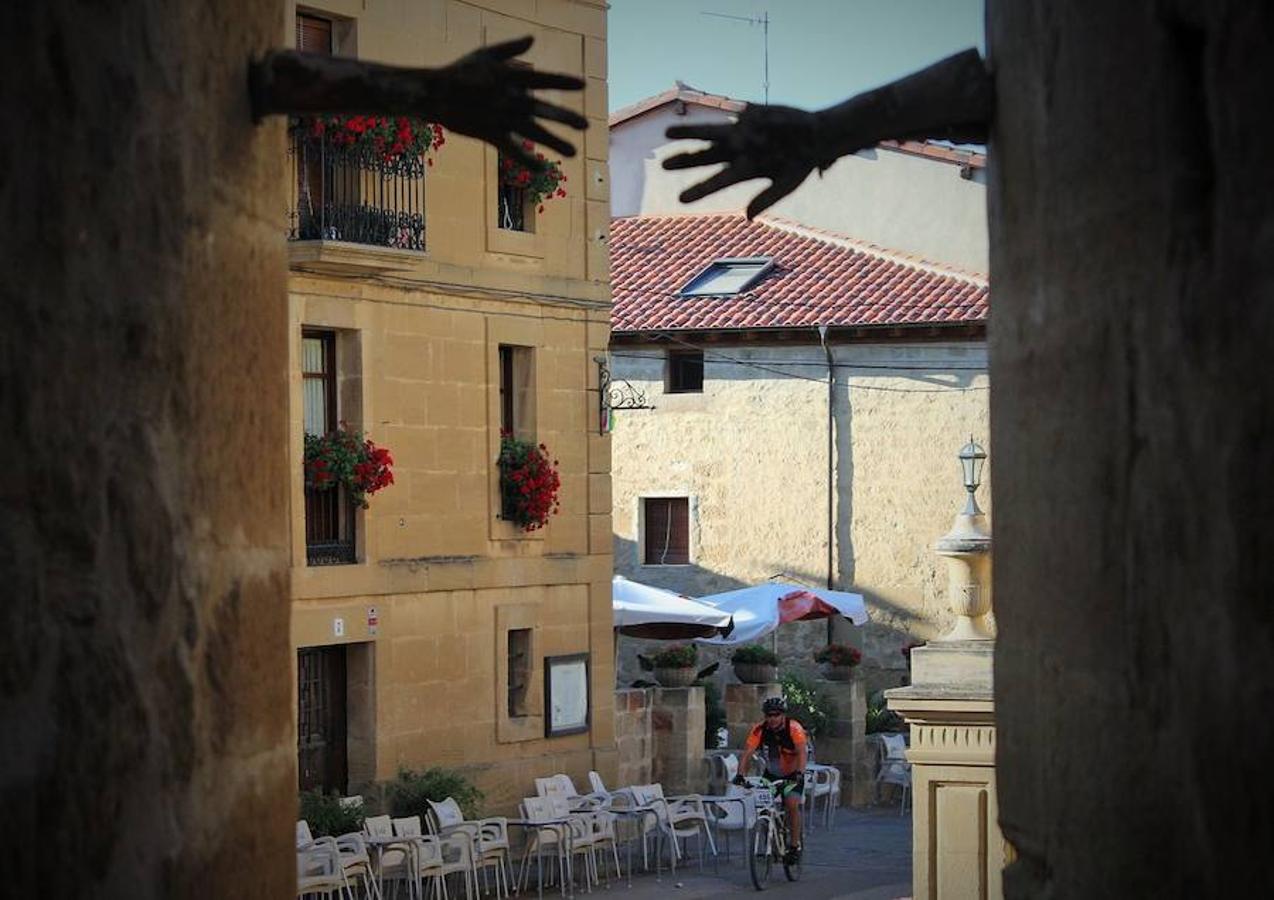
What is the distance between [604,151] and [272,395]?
19.2 meters

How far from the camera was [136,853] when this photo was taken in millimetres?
4750

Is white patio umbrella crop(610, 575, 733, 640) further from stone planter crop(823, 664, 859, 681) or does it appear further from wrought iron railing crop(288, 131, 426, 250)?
wrought iron railing crop(288, 131, 426, 250)

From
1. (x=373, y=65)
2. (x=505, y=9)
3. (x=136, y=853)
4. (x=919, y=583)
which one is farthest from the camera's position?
(x=919, y=583)

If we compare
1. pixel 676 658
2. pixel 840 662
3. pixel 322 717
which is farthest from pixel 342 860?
pixel 840 662

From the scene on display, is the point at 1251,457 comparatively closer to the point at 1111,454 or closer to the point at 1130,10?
the point at 1111,454

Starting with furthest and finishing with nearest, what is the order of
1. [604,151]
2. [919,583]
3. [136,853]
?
[919,583]
[604,151]
[136,853]

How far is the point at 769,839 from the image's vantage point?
68.1 feet

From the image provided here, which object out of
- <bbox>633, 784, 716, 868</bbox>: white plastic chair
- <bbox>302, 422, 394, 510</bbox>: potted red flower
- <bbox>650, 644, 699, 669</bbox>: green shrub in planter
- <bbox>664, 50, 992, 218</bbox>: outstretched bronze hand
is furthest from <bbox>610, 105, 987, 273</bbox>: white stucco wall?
<bbox>664, 50, 992, 218</bbox>: outstretched bronze hand

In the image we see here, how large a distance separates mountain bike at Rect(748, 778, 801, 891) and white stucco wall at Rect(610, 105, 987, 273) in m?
15.6

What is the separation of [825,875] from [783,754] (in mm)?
1928

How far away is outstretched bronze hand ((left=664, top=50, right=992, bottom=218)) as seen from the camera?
5.65m

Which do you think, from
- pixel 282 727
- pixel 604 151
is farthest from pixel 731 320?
pixel 282 727

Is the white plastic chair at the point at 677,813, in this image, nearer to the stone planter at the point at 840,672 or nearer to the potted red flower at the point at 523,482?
the potted red flower at the point at 523,482

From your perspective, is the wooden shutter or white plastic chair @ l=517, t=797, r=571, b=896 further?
the wooden shutter
